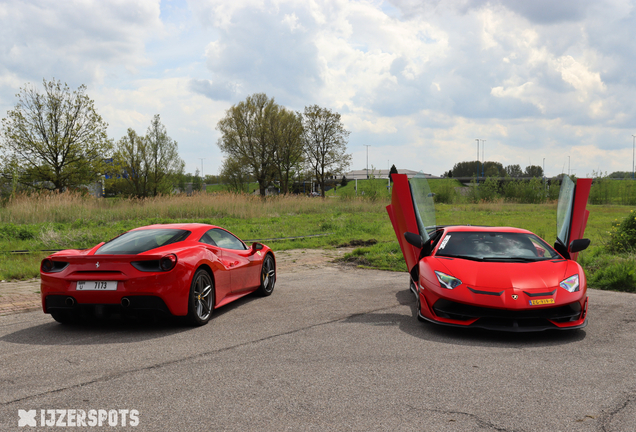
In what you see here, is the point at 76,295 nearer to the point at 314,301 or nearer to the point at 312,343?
the point at 312,343

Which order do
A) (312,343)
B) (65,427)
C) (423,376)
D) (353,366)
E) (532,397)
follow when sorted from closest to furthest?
1. (65,427)
2. (532,397)
3. (423,376)
4. (353,366)
5. (312,343)

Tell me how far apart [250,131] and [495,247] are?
51.4 metres

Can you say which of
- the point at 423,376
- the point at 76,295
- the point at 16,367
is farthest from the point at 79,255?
the point at 423,376

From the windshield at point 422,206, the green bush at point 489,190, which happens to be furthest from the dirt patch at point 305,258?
the green bush at point 489,190

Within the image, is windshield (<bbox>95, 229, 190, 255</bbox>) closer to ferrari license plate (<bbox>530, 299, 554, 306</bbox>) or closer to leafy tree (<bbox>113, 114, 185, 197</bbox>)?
ferrari license plate (<bbox>530, 299, 554, 306</bbox>)

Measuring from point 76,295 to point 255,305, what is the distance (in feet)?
8.72

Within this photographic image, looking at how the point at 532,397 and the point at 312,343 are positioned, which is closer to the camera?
the point at 532,397

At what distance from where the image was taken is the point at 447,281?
5.95 metres

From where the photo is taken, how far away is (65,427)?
3.29 meters

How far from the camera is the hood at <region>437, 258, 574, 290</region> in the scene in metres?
5.72

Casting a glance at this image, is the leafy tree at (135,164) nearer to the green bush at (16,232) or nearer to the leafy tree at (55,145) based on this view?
the leafy tree at (55,145)

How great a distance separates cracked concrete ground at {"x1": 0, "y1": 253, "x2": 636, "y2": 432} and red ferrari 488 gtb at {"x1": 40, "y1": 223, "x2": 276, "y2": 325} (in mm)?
315

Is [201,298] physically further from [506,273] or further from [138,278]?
[506,273]
